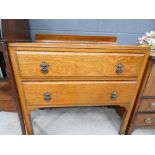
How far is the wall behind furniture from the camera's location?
50.5 inches

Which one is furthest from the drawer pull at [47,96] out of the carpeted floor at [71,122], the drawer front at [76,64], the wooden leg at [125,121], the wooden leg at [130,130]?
the wooden leg at [130,130]

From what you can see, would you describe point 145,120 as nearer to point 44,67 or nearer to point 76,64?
point 76,64

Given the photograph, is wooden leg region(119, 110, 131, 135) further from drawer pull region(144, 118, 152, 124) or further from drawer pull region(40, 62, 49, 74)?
drawer pull region(40, 62, 49, 74)

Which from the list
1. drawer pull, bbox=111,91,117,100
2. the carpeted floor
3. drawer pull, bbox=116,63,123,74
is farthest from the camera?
the carpeted floor

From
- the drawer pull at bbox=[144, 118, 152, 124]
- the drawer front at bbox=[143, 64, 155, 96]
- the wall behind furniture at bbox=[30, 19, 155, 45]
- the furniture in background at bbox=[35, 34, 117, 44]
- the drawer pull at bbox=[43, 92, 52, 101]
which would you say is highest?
the wall behind furniture at bbox=[30, 19, 155, 45]

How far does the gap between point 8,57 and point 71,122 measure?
85cm

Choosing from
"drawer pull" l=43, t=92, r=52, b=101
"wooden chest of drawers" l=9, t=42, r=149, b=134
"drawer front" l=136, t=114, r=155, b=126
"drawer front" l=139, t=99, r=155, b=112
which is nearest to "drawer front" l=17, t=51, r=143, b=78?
"wooden chest of drawers" l=9, t=42, r=149, b=134

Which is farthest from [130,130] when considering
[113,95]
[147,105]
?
[113,95]

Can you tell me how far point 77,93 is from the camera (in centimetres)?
99

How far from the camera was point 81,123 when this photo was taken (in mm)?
1365

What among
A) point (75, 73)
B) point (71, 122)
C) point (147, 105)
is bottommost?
point (71, 122)

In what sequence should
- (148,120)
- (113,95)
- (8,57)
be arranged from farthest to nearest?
(148,120)
(113,95)
(8,57)

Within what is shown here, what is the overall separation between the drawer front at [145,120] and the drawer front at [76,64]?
41 cm
